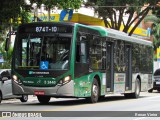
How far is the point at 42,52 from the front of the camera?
60.9 feet

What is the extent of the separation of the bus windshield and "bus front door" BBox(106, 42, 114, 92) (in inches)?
142

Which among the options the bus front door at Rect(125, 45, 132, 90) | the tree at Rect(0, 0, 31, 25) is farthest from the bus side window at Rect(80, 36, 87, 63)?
the bus front door at Rect(125, 45, 132, 90)

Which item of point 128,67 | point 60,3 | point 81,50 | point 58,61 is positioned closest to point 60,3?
point 60,3

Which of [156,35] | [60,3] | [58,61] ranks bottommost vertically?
[58,61]

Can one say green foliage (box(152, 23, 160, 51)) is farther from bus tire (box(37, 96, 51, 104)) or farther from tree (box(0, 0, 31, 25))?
bus tire (box(37, 96, 51, 104))

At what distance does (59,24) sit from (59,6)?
5538 mm

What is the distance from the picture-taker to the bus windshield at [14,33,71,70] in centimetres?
1842

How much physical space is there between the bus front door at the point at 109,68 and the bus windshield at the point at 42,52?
3.60 m

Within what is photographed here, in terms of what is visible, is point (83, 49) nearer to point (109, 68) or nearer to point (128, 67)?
point (109, 68)

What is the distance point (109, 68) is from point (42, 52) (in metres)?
4.38

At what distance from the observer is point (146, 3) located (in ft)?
115

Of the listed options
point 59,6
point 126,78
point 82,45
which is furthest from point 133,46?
point 82,45

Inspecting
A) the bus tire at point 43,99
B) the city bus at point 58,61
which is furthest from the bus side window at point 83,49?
the bus tire at point 43,99

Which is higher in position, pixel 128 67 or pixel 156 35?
pixel 156 35
